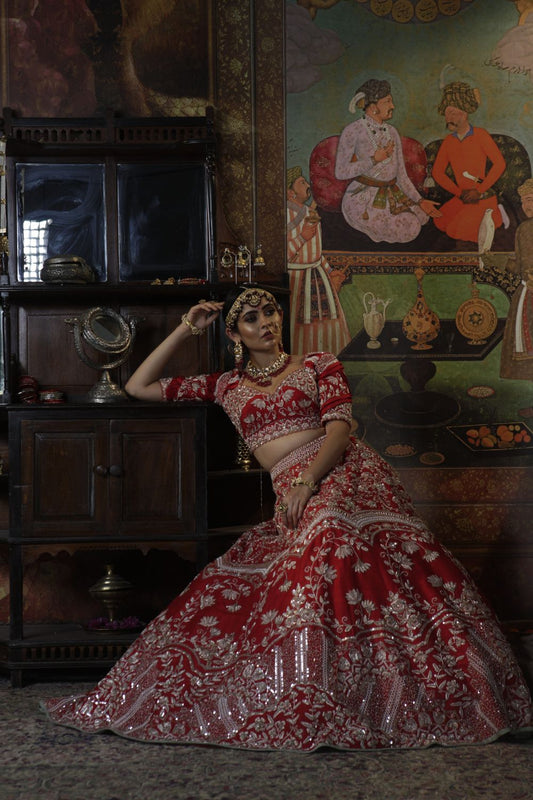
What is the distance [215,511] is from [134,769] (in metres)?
2.15

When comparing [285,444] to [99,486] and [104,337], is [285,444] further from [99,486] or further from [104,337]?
[104,337]

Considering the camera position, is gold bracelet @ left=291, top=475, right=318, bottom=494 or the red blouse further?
the red blouse

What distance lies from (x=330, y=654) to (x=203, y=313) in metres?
1.96

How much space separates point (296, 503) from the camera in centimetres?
381

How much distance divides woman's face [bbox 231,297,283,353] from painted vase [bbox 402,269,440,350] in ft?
3.84

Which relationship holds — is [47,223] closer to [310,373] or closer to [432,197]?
[310,373]

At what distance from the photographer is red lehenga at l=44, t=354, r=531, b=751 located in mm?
3145

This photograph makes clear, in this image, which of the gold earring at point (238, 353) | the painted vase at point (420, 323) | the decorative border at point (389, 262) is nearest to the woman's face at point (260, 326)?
the gold earring at point (238, 353)

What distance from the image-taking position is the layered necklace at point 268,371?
4.29 m

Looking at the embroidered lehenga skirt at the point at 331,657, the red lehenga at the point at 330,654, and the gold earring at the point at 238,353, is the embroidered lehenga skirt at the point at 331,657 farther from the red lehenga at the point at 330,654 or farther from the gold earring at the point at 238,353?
the gold earring at the point at 238,353

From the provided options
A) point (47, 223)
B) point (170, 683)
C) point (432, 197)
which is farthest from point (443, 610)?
point (47, 223)

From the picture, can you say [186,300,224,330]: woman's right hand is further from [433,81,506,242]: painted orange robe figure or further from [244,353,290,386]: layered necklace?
[433,81,506,242]: painted orange robe figure

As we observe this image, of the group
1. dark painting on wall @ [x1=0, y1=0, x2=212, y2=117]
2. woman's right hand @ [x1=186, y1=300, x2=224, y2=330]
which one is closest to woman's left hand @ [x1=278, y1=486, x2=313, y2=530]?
woman's right hand @ [x1=186, y1=300, x2=224, y2=330]

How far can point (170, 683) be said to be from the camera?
3.45 metres
